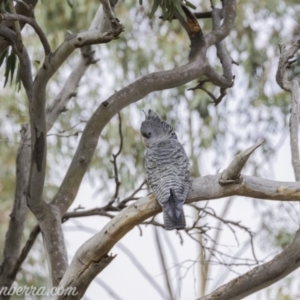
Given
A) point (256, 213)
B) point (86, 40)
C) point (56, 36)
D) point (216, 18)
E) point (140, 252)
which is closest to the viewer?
point (86, 40)

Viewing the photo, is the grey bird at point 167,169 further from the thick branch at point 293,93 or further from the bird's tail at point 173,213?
the thick branch at point 293,93

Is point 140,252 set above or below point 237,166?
above

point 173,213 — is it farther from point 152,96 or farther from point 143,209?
point 152,96

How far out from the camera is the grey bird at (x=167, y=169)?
2.18 m

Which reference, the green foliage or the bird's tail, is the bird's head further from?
the green foliage

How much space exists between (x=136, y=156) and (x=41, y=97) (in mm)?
3057

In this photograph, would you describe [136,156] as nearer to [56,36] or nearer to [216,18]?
[56,36]

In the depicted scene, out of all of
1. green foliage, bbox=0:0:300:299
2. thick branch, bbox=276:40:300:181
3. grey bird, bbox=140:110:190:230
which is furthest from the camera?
green foliage, bbox=0:0:300:299

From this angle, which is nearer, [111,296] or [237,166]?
[237,166]

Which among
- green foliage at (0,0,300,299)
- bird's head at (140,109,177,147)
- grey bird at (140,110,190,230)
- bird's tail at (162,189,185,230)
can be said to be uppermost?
green foliage at (0,0,300,299)

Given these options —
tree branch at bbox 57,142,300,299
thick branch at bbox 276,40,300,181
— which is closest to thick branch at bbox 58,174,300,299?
tree branch at bbox 57,142,300,299

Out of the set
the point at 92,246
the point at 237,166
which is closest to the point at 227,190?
the point at 237,166

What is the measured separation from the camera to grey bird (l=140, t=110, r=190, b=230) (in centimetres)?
218

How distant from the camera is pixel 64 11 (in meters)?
5.62
